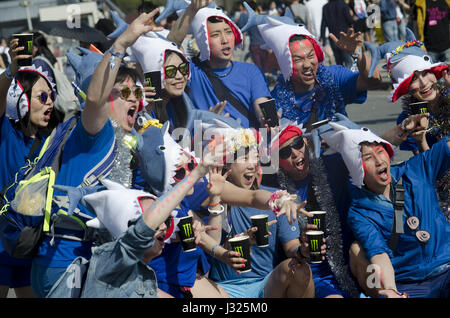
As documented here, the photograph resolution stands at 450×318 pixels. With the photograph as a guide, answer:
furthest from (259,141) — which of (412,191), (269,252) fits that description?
(412,191)

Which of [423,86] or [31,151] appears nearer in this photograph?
[31,151]

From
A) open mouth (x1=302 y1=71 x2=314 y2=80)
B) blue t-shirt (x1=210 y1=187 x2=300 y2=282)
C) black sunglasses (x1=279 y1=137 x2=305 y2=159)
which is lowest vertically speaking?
blue t-shirt (x1=210 y1=187 x2=300 y2=282)

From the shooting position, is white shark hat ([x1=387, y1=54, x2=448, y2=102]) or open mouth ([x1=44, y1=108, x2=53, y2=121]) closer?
open mouth ([x1=44, y1=108, x2=53, y2=121])

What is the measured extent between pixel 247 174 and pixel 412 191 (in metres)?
1.06

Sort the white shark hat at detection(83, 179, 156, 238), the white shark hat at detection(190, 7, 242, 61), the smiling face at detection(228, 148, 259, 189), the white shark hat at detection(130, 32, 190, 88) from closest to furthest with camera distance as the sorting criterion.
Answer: the white shark hat at detection(83, 179, 156, 238) → the smiling face at detection(228, 148, 259, 189) → the white shark hat at detection(130, 32, 190, 88) → the white shark hat at detection(190, 7, 242, 61)

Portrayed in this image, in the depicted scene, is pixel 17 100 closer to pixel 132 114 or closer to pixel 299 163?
pixel 132 114

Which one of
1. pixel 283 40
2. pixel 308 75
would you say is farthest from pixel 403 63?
pixel 283 40

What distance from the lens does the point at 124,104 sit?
12.8 ft

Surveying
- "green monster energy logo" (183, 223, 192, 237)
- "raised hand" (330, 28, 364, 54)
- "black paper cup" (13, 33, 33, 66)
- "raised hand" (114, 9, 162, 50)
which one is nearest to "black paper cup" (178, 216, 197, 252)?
"green monster energy logo" (183, 223, 192, 237)

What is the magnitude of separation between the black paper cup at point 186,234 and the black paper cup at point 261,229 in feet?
1.45

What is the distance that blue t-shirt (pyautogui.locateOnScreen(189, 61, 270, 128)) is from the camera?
5195 millimetres

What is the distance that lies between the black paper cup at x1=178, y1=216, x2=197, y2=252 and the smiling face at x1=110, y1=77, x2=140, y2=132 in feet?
2.16

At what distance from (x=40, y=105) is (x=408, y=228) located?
2.48 meters

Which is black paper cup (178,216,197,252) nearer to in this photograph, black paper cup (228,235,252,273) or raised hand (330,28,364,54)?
black paper cup (228,235,252,273)
